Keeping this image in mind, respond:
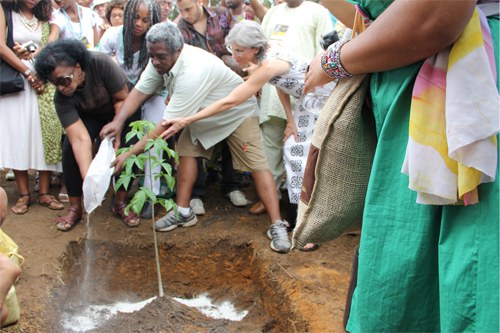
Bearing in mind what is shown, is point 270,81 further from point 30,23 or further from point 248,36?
point 30,23

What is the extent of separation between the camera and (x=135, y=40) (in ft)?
14.5

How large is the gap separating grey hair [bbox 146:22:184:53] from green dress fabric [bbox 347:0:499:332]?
269 centimetres

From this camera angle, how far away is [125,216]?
4.39 m

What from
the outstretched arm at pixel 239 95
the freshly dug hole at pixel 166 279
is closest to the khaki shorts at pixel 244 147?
the outstretched arm at pixel 239 95

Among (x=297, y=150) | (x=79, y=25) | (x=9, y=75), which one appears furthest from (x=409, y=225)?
(x=79, y=25)

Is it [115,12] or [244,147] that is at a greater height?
[115,12]

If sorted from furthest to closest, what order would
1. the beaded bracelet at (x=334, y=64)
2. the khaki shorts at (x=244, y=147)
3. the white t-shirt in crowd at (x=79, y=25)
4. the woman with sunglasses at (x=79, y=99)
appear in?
the white t-shirt in crowd at (x=79, y=25), the khaki shorts at (x=244, y=147), the woman with sunglasses at (x=79, y=99), the beaded bracelet at (x=334, y=64)

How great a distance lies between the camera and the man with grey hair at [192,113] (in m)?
3.79

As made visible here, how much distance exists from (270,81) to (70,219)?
6.57ft

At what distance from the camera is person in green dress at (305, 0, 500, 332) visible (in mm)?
1002

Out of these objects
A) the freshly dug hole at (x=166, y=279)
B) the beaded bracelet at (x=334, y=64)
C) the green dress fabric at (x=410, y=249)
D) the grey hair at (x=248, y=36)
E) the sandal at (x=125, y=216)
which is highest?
the beaded bracelet at (x=334, y=64)

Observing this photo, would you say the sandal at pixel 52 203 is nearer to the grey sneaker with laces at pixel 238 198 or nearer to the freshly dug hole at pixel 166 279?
the freshly dug hole at pixel 166 279

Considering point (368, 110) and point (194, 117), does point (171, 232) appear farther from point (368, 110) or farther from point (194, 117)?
point (368, 110)

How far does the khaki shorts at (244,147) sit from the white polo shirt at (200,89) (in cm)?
5
